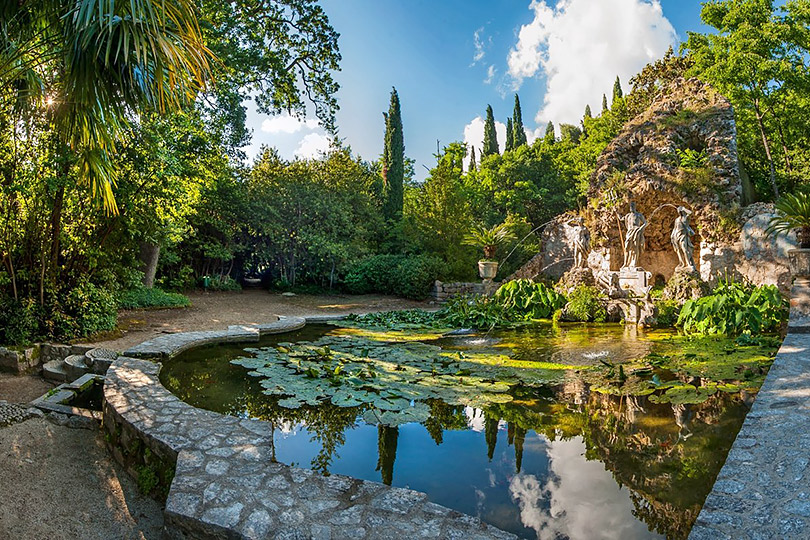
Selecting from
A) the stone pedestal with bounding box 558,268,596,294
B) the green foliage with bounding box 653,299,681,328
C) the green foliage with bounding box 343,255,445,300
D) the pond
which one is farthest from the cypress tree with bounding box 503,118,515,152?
the pond

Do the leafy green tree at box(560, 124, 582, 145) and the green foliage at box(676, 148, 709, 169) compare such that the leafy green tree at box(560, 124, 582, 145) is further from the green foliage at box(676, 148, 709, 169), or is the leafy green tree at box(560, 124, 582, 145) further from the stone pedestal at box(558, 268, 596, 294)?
the stone pedestal at box(558, 268, 596, 294)

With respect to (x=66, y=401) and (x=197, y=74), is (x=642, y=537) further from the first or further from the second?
(x=66, y=401)

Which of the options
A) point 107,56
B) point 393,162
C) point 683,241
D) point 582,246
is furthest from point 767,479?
point 393,162

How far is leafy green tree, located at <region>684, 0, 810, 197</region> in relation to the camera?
40.8 feet

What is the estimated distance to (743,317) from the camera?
608cm

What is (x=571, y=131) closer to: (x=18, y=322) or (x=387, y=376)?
(x=387, y=376)

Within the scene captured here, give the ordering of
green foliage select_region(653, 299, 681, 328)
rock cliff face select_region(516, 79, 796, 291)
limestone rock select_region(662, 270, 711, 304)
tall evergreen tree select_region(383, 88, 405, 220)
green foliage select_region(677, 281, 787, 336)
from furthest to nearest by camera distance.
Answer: tall evergreen tree select_region(383, 88, 405, 220) < rock cliff face select_region(516, 79, 796, 291) < limestone rock select_region(662, 270, 711, 304) < green foliage select_region(653, 299, 681, 328) < green foliage select_region(677, 281, 787, 336)

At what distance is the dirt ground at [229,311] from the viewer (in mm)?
6846

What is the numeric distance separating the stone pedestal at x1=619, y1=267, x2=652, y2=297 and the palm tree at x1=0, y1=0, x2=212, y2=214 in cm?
867

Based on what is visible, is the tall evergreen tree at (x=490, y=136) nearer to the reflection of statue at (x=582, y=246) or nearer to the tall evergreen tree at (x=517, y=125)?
the tall evergreen tree at (x=517, y=125)

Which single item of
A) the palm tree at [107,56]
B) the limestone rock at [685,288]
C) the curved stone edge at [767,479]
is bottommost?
the curved stone edge at [767,479]

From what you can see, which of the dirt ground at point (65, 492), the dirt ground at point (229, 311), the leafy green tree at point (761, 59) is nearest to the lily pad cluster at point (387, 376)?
the dirt ground at point (65, 492)

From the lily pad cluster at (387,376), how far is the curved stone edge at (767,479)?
5.84 ft

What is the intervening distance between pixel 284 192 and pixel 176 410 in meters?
12.0
